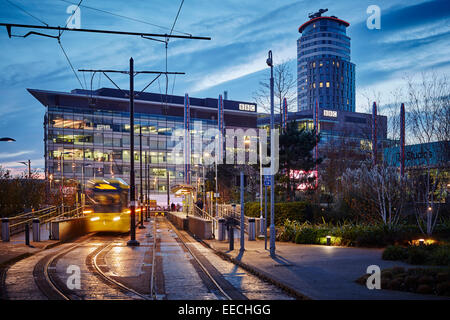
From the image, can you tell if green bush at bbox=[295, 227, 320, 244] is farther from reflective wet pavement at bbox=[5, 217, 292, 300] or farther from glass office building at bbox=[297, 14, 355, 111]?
glass office building at bbox=[297, 14, 355, 111]

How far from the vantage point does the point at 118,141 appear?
91.9 metres

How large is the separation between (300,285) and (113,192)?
20.5m

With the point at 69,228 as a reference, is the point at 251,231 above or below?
above

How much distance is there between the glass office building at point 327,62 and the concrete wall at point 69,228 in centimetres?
15200

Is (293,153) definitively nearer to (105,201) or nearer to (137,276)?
(105,201)

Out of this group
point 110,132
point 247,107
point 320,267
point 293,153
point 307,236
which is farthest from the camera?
point 247,107

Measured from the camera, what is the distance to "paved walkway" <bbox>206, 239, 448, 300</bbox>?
959 centimetres

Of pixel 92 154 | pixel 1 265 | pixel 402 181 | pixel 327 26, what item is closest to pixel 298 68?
pixel 327 26

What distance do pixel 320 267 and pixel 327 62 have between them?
564 ft

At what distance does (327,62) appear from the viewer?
17538cm

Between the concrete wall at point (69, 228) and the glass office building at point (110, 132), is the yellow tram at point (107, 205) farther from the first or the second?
the glass office building at point (110, 132)

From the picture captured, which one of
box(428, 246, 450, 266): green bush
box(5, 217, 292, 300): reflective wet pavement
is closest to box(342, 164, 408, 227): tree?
box(428, 246, 450, 266): green bush

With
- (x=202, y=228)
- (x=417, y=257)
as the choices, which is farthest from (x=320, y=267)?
(x=202, y=228)

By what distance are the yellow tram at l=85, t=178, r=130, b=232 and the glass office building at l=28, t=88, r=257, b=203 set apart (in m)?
53.2
